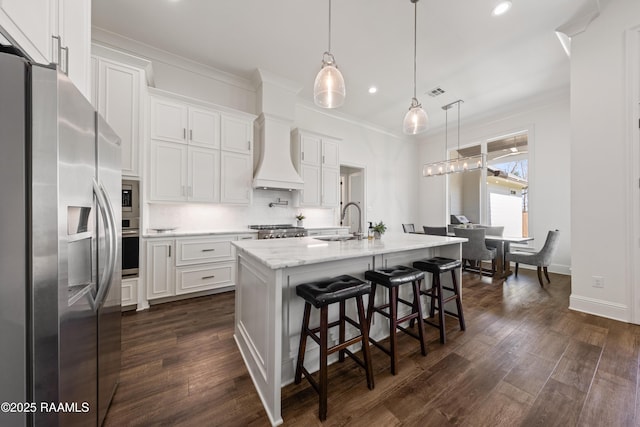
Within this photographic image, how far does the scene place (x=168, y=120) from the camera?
3.16 m

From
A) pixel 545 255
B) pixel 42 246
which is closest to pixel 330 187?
pixel 545 255

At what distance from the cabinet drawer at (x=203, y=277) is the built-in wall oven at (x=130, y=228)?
0.48 metres

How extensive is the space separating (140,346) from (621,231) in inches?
193

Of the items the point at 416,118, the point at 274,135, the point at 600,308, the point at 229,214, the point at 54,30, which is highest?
the point at 274,135

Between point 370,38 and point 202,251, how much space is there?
11.8ft

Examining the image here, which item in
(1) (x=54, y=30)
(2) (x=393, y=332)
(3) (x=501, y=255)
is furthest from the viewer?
(3) (x=501, y=255)

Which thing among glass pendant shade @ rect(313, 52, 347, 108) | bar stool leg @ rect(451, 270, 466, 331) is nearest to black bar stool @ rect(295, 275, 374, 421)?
bar stool leg @ rect(451, 270, 466, 331)

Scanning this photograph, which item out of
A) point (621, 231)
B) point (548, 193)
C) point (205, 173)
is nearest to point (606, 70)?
point (621, 231)

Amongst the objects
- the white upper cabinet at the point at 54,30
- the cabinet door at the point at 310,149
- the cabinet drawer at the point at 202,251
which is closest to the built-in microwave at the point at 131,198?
the cabinet drawer at the point at 202,251

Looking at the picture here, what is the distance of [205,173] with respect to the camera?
3424 mm

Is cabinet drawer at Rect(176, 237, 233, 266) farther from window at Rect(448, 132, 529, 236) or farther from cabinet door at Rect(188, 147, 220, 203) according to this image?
window at Rect(448, 132, 529, 236)

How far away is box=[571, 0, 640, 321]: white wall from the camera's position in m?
2.47

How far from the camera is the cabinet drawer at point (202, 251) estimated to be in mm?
3027

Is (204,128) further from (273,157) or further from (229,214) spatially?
(229,214)
